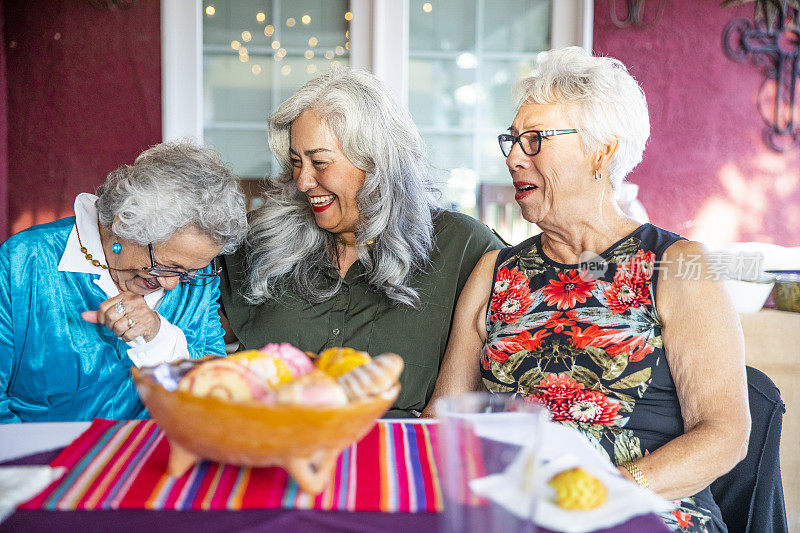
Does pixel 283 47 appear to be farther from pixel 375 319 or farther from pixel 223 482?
pixel 223 482

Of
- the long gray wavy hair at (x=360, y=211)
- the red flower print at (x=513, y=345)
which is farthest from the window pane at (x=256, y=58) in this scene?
the red flower print at (x=513, y=345)

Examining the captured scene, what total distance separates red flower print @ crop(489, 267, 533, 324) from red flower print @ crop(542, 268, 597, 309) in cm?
5

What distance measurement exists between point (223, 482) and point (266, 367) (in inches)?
5.6

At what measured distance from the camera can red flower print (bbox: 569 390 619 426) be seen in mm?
1396

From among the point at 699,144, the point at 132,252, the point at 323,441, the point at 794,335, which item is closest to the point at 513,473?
the point at 323,441

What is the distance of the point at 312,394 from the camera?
70 centimetres

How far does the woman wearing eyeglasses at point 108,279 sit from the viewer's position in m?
1.47

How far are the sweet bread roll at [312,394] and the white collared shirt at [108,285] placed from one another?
2.69 ft

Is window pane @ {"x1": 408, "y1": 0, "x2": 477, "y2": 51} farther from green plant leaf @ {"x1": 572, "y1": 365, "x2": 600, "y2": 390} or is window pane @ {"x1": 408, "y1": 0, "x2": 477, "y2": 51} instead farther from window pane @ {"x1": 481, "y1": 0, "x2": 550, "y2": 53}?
green plant leaf @ {"x1": 572, "y1": 365, "x2": 600, "y2": 390}

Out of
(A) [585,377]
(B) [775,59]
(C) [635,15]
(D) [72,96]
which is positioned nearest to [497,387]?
(A) [585,377]

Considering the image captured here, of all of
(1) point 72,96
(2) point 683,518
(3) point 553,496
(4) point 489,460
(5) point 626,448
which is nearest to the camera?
(4) point 489,460

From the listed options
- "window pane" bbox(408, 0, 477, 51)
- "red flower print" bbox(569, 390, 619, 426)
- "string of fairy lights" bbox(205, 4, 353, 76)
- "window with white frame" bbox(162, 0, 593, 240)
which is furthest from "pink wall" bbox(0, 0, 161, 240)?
Result: "red flower print" bbox(569, 390, 619, 426)

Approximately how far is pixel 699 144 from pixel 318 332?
314 centimetres

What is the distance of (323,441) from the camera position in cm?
72
